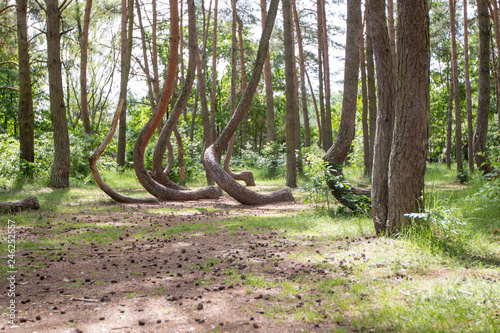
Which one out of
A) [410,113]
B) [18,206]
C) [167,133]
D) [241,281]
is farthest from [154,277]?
[167,133]

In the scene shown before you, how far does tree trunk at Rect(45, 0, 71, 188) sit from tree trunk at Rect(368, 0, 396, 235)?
10.5m

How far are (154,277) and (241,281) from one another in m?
0.99

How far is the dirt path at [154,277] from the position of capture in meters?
3.21

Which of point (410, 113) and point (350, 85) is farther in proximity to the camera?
point (350, 85)

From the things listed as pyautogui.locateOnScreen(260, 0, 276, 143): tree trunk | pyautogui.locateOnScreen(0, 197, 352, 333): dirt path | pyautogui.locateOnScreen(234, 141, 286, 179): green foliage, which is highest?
pyautogui.locateOnScreen(260, 0, 276, 143): tree trunk

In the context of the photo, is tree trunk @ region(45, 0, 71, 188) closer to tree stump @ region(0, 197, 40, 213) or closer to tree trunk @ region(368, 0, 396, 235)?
tree stump @ region(0, 197, 40, 213)

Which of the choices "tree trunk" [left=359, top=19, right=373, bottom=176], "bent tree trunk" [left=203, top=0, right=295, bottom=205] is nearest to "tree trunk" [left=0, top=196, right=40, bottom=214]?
"bent tree trunk" [left=203, top=0, right=295, bottom=205]

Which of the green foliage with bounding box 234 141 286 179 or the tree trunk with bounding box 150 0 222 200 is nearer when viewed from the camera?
the tree trunk with bounding box 150 0 222 200

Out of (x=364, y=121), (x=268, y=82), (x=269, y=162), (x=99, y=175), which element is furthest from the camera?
(x=268, y=82)

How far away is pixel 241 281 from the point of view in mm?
4215

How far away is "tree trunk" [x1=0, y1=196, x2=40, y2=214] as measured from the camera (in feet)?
27.0

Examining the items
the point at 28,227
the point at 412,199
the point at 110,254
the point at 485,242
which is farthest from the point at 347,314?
the point at 28,227

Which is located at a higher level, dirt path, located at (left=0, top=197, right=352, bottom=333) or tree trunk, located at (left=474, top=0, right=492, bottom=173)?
tree trunk, located at (left=474, top=0, right=492, bottom=173)

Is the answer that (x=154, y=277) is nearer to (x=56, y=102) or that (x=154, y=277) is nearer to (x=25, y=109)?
(x=56, y=102)
